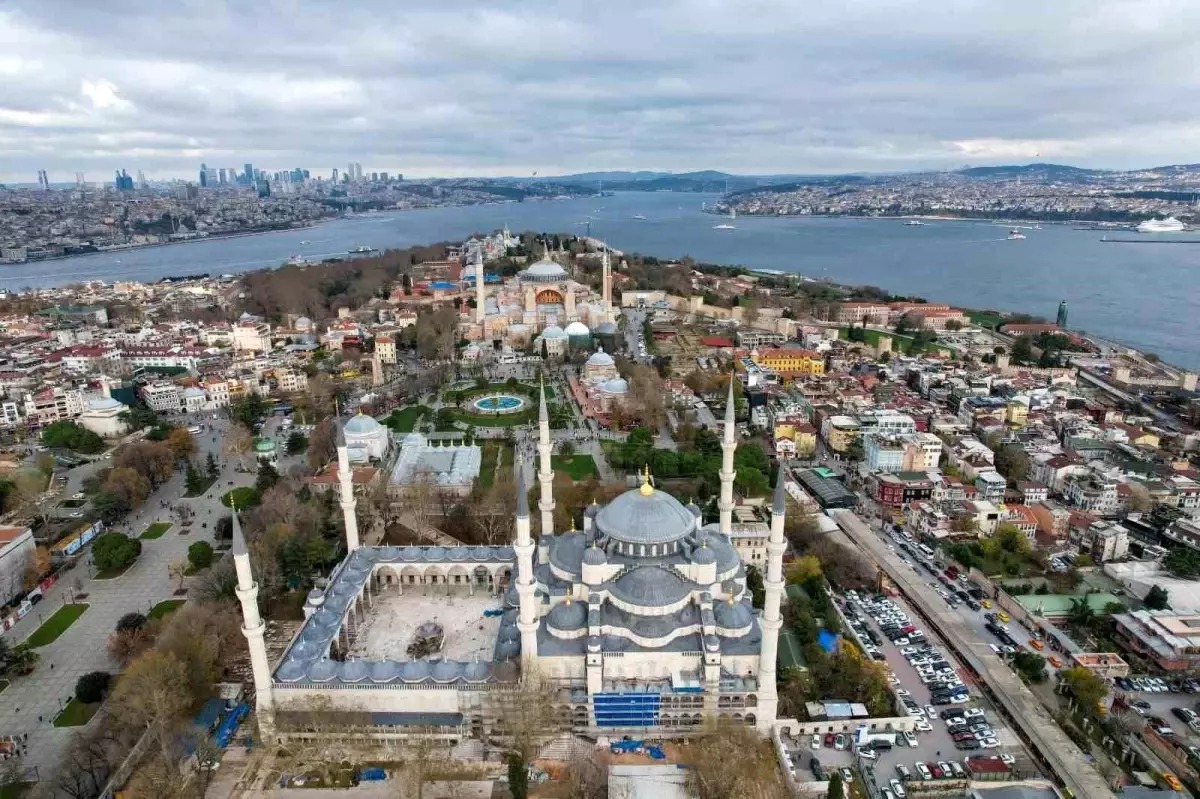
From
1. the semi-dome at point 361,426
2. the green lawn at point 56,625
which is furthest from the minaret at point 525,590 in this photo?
the semi-dome at point 361,426

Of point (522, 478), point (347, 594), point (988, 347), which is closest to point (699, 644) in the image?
point (522, 478)

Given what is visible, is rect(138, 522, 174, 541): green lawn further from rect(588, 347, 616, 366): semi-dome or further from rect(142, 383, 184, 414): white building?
rect(588, 347, 616, 366): semi-dome

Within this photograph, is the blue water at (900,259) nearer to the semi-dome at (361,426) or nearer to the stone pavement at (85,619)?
the semi-dome at (361,426)

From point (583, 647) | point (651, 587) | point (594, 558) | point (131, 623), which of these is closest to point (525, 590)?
point (583, 647)

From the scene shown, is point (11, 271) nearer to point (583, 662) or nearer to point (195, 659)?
point (195, 659)

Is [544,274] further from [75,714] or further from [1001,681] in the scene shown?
[1001,681]

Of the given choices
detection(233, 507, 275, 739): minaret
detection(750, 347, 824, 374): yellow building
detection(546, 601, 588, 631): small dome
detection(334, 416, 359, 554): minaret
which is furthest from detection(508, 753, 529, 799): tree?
detection(750, 347, 824, 374): yellow building
